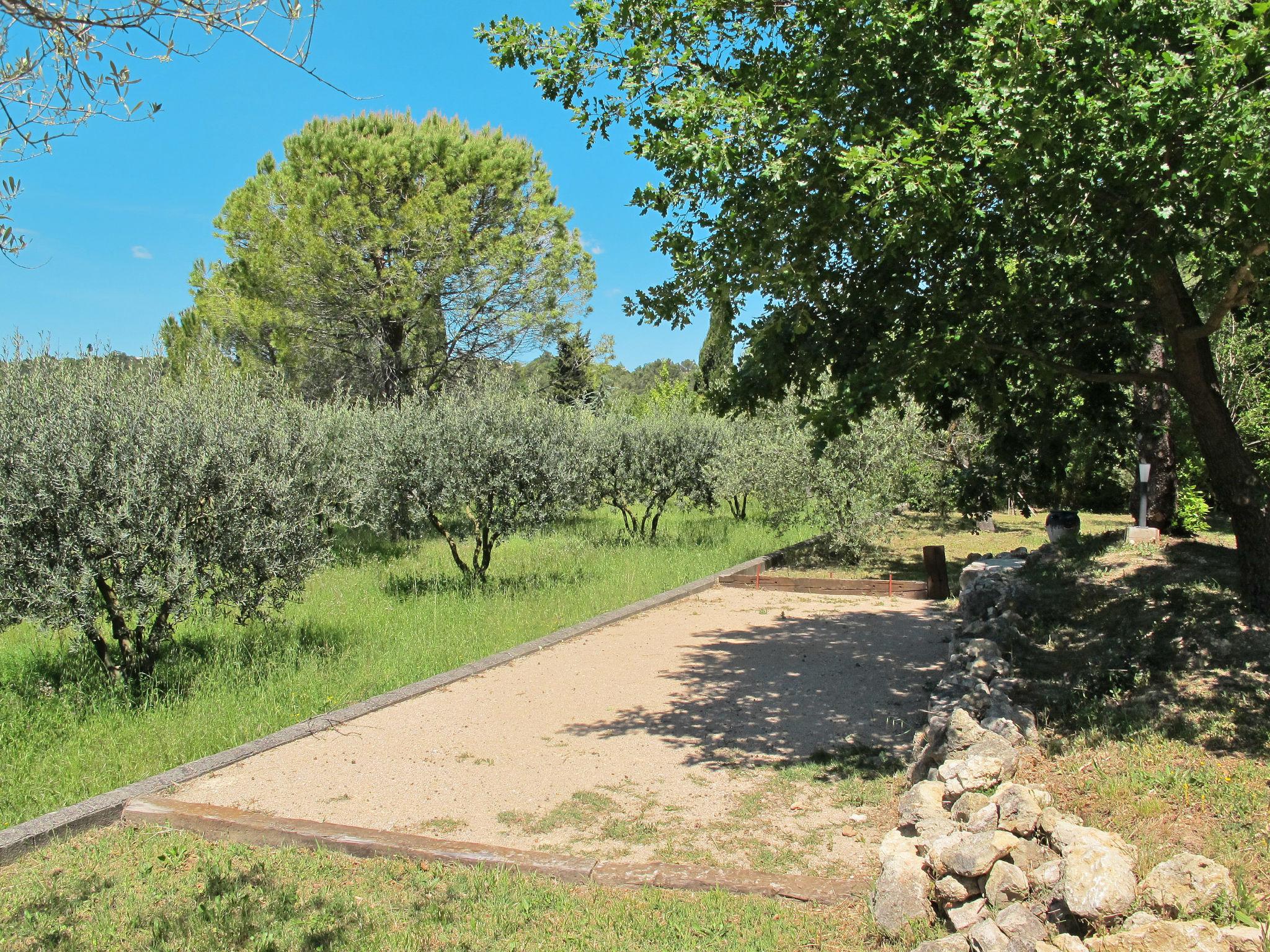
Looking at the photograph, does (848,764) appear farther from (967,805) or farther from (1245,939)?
(1245,939)

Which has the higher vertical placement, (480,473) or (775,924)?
(480,473)

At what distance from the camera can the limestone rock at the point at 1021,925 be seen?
2.84m

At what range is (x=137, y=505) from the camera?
6473 millimetres

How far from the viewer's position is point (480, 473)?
37.5 ft

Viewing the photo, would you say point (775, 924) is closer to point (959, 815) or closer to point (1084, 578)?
point (959, 815)

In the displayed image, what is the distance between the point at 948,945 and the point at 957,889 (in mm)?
355

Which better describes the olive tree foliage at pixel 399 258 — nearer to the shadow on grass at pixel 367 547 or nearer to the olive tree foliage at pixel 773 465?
the shadow on grass at pixel 367 547

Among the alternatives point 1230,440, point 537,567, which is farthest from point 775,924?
point 537,567

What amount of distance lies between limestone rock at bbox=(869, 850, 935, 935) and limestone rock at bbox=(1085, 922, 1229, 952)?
0.70m

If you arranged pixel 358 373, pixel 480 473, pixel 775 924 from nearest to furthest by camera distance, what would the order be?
pixel 775 924 < pixel 480 473 < pixel 358 373

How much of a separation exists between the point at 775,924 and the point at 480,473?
8.53m

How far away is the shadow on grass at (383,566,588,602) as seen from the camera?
11498 mm

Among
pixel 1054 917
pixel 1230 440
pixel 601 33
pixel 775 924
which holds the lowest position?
pixel 775 924

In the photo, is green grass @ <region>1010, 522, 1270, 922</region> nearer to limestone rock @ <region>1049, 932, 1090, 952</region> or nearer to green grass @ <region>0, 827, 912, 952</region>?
limestone rock @ <region>1049, 932, 1090, 952</region>
